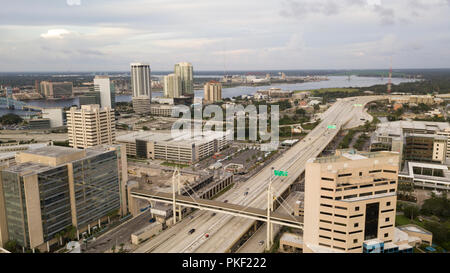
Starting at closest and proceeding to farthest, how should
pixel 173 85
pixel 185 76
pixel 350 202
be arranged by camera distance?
pixel 350 202 → pixel 173 85 → pixel 185 76

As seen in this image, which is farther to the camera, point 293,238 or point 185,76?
point 185,76

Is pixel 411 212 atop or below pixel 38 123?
below

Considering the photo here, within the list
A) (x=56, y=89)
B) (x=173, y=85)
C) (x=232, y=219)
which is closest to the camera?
(x=232, y=219)

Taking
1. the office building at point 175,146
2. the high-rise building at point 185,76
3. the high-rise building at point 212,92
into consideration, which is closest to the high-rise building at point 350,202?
the office building at point 175,146

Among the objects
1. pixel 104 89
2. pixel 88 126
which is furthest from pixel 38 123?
pixel 88 126

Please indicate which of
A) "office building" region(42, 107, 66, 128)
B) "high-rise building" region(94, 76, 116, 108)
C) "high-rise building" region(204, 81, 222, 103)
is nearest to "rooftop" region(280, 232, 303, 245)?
"office building" region(42, 107, 66, 128)

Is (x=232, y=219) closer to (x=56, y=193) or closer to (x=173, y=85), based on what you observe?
(x=56, y=193)

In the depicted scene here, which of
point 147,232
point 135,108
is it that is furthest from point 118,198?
point 135,108
